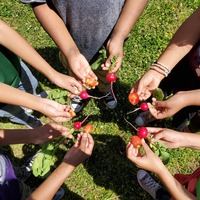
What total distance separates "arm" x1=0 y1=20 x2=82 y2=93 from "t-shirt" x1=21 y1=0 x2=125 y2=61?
0.29m

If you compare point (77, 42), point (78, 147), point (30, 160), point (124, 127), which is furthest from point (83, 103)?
point (78, 147)

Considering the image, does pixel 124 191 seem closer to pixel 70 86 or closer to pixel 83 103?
pixel 83 103

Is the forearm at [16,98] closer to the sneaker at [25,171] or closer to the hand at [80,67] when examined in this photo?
the hand at [80,67]

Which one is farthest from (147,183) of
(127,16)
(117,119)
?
(127,16)

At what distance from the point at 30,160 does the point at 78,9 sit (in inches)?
77.0

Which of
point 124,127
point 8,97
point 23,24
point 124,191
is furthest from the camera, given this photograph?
point 23,24

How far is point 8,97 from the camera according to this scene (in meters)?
2.63

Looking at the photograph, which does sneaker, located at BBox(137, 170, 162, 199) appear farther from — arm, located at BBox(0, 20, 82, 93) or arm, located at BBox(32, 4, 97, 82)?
arm, located at BBox(32, 4, 97, 82)

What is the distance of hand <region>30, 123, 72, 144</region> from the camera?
9.29 feet

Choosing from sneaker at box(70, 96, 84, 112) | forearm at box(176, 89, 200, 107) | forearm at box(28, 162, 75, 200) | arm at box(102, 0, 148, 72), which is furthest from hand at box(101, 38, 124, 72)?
sneaker at box(70, 96, 84, 112)

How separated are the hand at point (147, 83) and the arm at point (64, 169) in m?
0.69

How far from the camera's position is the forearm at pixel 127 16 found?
2.88m

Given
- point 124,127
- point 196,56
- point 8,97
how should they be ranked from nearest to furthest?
point 8,97 → point 196,56 → point 124,127

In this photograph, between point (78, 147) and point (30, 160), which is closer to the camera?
point (78, 147)
